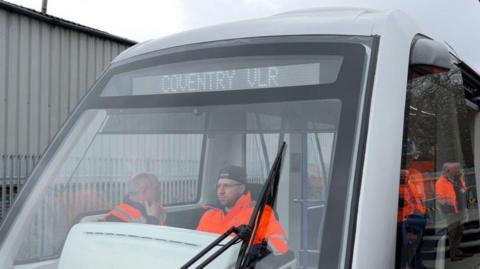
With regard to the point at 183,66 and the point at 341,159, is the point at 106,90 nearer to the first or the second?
the point at 183,66

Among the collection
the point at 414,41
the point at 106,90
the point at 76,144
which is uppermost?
the point at 414,41

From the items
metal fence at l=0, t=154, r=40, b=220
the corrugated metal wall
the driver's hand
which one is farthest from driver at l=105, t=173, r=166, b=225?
the corrugated metal wall

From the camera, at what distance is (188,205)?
2.79 meters

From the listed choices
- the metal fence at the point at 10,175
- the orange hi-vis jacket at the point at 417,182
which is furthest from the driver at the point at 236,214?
the metal fence at the point at 10,175

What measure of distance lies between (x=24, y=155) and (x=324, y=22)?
29.4 ft

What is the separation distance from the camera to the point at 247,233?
2180 mm

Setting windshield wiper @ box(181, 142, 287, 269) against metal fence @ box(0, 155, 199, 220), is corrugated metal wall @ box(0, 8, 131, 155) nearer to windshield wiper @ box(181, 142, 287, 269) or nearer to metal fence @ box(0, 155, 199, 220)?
metal fence @ box(0, 155, 199, 220)

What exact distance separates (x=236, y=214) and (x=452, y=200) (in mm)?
1395

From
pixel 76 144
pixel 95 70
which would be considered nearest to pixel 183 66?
pixel 76 144

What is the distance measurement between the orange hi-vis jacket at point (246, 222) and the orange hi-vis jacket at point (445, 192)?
100 centimetres

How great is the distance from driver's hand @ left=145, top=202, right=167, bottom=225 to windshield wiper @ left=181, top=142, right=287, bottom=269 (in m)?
0.55

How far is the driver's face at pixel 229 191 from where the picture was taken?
2.56 meters

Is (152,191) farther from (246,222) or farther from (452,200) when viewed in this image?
(452,200)

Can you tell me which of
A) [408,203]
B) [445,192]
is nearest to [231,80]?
[408,203]
